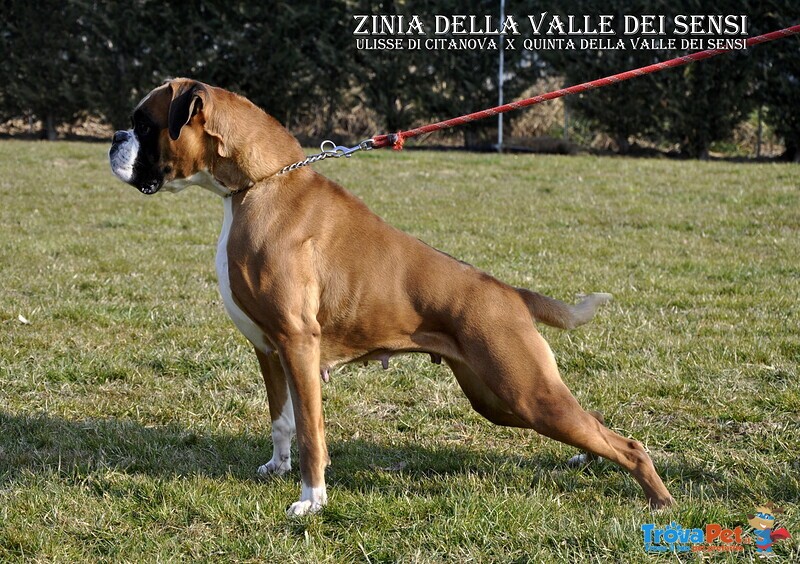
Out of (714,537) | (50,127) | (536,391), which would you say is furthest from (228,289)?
(50,127)

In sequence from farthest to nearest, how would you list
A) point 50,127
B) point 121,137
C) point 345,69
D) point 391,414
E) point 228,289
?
point 50,127 < point 345,69 < point 391,414 < point 121,137 < point 228,289

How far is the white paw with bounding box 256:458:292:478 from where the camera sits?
3852mm

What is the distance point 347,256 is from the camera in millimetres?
3494

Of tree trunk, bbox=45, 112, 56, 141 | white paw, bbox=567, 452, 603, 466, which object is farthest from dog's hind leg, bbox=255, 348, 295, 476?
tree trunk, bbox=45, 112, 56, 141

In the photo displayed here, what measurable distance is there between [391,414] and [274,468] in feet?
2.91

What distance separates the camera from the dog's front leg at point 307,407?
3.36 metres

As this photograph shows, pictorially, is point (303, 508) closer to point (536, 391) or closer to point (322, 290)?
point (322, 290)

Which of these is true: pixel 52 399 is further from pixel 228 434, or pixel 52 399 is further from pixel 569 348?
pixel 569 348

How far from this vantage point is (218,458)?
13.2 feet

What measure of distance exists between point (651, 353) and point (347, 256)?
103 inches

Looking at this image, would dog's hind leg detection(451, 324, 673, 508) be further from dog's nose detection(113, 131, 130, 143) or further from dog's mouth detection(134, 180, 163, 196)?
dog's nose detection(113, 131, 130, 143)

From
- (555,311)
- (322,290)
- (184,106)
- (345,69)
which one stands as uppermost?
(345,69)

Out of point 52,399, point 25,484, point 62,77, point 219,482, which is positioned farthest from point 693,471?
point 62,77

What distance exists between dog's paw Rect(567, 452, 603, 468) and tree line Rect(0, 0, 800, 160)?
11.9 metres
